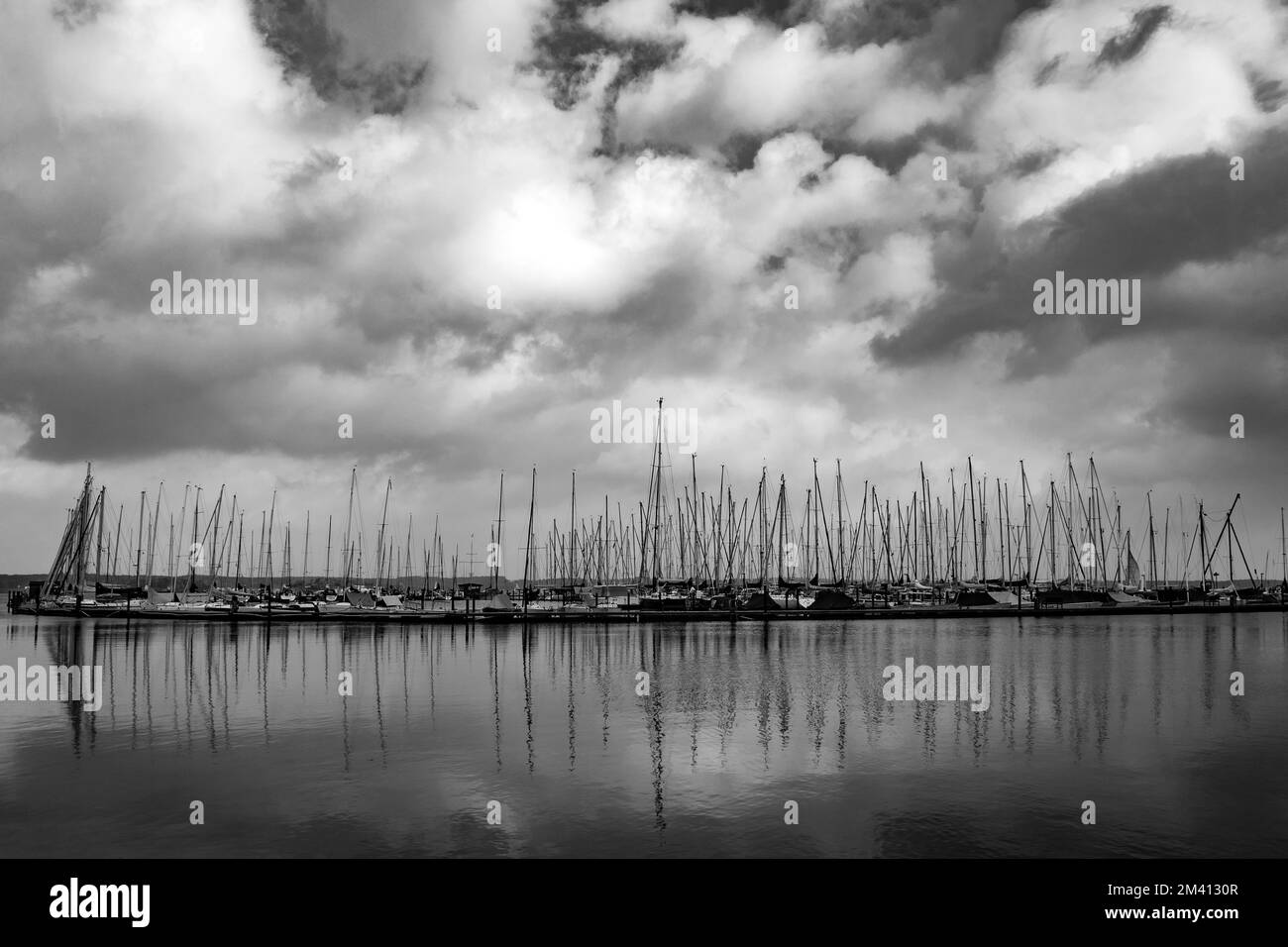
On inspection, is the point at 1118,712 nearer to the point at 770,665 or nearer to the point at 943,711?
the point at 943,711

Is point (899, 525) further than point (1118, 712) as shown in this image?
Yes

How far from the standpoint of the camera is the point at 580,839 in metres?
21.9

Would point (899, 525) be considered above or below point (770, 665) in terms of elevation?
above

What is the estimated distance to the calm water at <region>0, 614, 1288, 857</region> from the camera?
72.3 feet

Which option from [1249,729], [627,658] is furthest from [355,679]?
[1249,729]

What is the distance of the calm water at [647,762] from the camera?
22.0 meters

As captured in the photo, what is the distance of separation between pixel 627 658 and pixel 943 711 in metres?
28.8

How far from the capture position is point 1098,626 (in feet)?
320

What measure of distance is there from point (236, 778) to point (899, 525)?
117207 mm

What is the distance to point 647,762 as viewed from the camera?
29766 millimetres
